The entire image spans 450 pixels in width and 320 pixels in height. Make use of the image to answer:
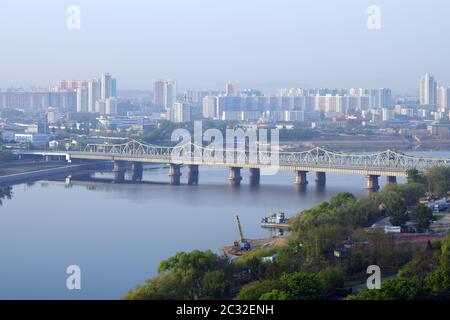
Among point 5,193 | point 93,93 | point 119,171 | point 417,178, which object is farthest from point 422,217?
point 93,93

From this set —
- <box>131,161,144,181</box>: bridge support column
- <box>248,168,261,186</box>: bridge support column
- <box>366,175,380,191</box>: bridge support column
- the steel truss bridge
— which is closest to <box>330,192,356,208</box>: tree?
<box>366,175,380,191</box>: bridge support column

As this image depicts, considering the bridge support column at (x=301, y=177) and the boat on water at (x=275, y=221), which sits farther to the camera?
the bridge support column at (x=301, y=177)

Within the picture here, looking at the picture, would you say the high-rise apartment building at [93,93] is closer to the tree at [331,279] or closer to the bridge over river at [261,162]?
the bridge over river at [261,162]

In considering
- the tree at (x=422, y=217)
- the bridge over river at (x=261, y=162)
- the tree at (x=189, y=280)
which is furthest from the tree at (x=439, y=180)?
the tree at (x=189, y=280)

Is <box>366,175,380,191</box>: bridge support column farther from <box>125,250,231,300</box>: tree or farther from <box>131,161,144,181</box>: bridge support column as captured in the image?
<box>125,250,231,300</box>: tree

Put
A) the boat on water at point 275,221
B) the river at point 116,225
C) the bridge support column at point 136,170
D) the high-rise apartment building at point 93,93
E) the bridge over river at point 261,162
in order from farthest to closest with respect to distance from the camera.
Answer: the high-rise apartment building at point 93,93
the bridge support column at point 136,170
the bridge over river at point 261,162
the boat on water at point 275,221
the river at point 116,225

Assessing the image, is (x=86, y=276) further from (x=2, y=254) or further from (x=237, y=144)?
(x=237, y=144)
